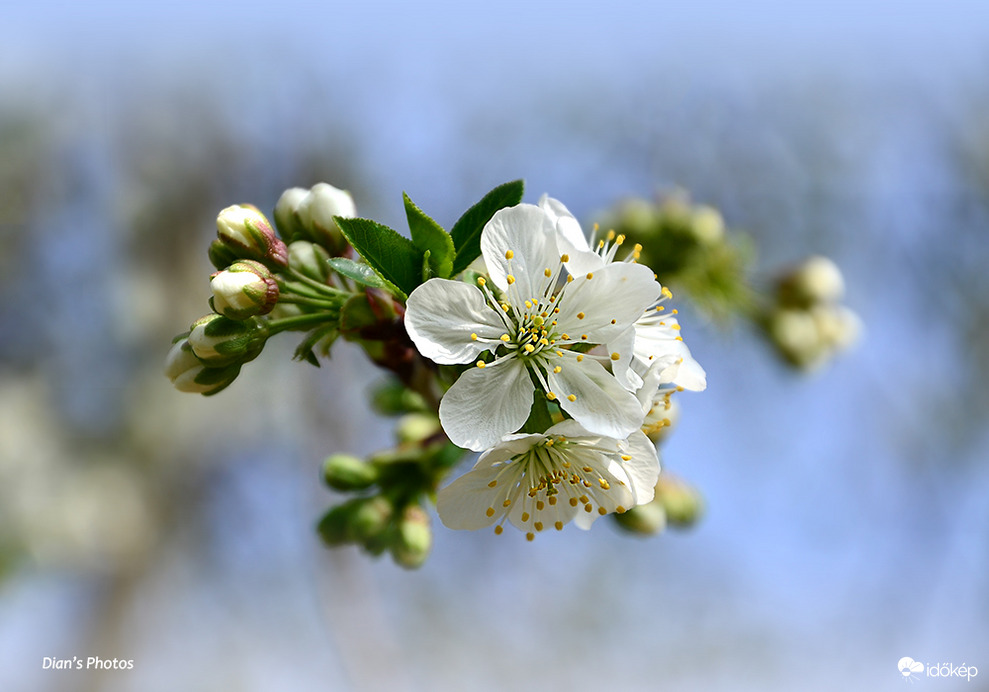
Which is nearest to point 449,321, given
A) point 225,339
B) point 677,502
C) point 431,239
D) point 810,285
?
point 431,239

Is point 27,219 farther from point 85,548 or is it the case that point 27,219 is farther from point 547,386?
point 547,386

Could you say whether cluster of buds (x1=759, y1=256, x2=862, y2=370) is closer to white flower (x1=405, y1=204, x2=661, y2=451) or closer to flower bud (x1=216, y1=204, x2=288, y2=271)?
white flower (x1=405, y1=204, x2=661, y2=451)

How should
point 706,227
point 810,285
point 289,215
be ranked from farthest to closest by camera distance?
point 810,285, point 706,227, point 289,215

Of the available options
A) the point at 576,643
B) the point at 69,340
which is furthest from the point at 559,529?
the point at 576,643

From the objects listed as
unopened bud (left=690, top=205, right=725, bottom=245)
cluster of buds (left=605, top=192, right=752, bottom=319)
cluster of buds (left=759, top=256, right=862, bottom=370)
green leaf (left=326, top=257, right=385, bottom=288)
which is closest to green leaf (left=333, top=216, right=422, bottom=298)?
green leaf (left=326, top=257, right=385, bottom=288)

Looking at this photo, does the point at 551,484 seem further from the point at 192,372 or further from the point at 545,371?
the point at 192,372

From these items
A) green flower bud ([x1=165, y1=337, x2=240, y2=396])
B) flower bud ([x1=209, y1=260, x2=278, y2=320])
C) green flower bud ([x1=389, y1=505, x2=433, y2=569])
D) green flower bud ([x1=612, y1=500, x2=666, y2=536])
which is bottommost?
green flower bud ([x1=389, y1=505, x2=433, y2=569])
